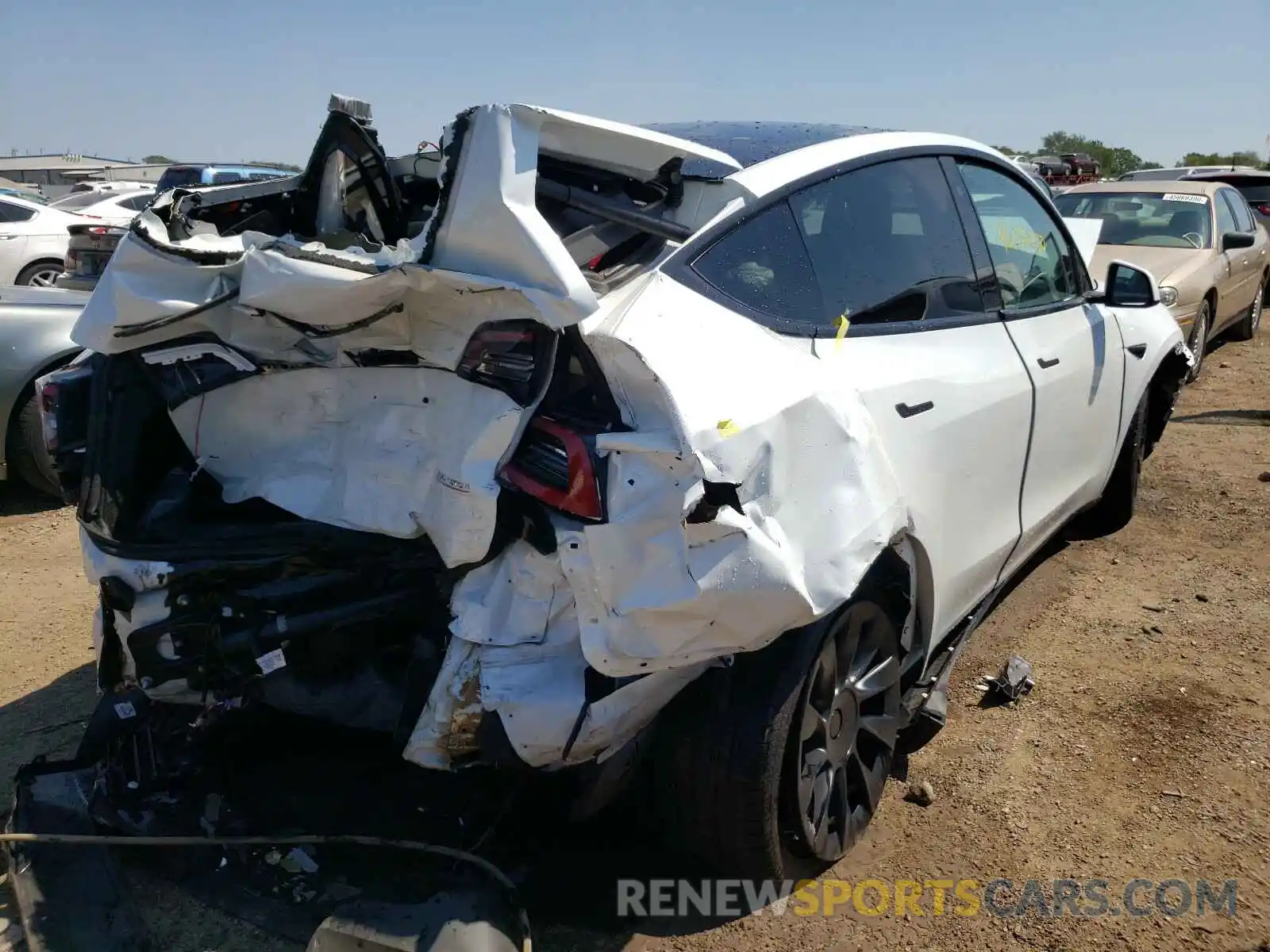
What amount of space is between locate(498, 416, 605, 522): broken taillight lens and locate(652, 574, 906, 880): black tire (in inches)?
23.5

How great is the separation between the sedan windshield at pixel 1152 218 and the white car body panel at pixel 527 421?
24.0ft

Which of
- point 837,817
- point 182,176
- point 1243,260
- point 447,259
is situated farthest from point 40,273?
point 1243,260

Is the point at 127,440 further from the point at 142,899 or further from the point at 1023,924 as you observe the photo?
the point at 1023,924

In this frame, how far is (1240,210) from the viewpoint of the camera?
32.8 ft

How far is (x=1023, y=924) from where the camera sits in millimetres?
2516

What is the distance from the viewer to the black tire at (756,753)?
2.29 metres

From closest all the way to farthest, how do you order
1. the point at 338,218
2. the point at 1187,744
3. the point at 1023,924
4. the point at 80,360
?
the point at 1023,924
the point at 80,360
the point at 338,218
the point at 1187,744

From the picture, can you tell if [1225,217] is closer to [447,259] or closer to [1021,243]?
[1021,243]

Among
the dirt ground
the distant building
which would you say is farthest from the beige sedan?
the distant building

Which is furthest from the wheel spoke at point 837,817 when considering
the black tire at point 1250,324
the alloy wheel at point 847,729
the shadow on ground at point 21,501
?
the black tire at point 1250,324

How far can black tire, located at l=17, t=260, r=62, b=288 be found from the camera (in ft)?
37.7

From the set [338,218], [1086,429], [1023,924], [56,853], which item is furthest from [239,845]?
[1086,429]

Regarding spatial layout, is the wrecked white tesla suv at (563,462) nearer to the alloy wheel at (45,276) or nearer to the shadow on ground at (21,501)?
the shadow on ground at (21,501)

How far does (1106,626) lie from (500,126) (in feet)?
10.8
